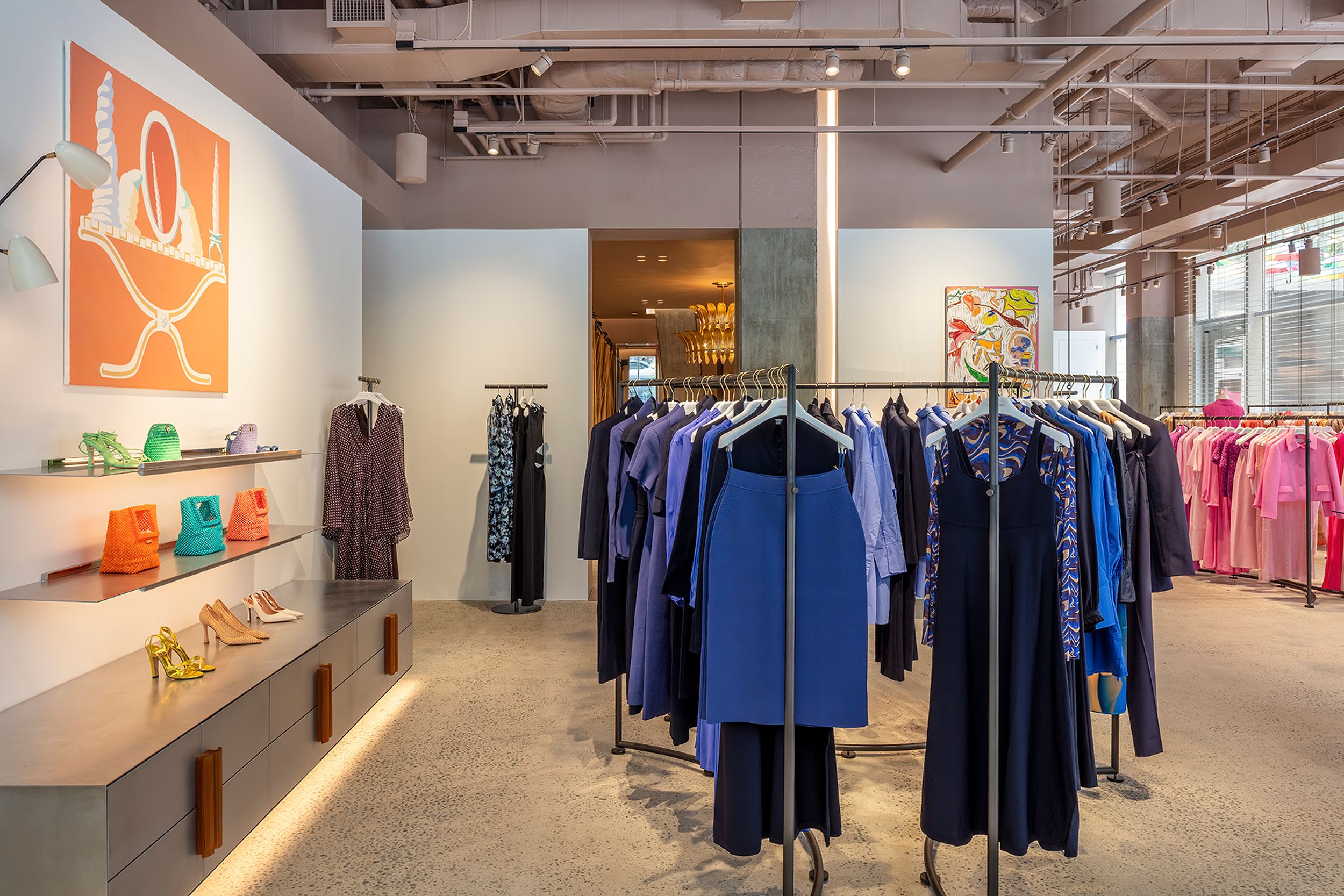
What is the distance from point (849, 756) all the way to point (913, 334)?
4022 millimetres

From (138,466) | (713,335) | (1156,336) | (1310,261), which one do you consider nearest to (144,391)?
(138,466)

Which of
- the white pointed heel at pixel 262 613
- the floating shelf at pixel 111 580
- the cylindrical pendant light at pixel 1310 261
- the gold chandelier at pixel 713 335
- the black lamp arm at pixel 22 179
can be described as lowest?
the white pointed heel at pixel 262 613

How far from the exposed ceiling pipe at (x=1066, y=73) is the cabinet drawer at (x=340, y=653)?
16.0 ft

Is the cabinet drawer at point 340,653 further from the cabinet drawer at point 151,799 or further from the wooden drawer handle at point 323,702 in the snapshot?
the cabinet drawer at point 151,799

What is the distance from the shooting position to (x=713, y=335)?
8.22 metres

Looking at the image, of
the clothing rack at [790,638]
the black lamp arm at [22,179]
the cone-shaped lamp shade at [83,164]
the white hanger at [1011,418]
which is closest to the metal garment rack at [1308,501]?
the white hanger at [1011,418]

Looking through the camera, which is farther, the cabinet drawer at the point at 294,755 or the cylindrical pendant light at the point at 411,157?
the cylindrical pendant light at the point at 411,157

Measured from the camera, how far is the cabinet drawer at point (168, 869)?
2.13 metres

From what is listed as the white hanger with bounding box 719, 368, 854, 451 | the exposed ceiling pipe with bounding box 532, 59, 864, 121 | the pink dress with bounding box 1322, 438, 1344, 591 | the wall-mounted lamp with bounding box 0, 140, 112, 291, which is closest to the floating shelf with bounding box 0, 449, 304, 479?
the wall-mounted lamp with bounding box 0, 140, 112, 291

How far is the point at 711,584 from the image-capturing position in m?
2.31

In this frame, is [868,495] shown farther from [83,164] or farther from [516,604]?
[516,604]

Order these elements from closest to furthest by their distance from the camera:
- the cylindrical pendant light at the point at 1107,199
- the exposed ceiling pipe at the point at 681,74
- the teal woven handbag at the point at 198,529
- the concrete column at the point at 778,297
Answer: the teal woven handbag at the point at 198,529 < the exposed ceiling pipe at the point at 681,74 < the concrete column at the point at 778,297 < the cylindrical pendant light at the point at 1107,199

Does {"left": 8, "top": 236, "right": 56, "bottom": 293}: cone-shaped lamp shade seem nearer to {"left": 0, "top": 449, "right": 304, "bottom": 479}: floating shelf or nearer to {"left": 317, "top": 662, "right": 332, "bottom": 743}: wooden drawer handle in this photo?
{"left": 0, "top": 449, "right": 304, "bottom": 479}: floating shelf

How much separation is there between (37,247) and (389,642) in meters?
2.53
